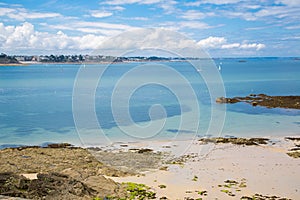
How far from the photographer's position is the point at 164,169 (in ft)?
49.9

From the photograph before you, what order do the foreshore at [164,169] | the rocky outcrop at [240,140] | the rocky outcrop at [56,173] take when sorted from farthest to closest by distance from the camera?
the rocky outcrop at [240,140] → the foreshore at [164,169] → the rocky outcrop at [56,173]

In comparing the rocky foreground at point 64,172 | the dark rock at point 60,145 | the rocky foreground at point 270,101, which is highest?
the rocky foreground at point 270,101

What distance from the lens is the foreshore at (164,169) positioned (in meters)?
11.9

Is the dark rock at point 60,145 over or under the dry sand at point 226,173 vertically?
under

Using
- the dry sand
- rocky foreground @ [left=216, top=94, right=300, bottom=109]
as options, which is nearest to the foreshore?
the dry sand

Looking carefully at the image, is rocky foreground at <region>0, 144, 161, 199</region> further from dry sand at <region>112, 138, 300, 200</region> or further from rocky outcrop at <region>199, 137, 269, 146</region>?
rocky outcrop at <region>199, 137, 269, 146</region>

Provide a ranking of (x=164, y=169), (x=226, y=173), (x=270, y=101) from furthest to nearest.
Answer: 1. (x=270, y=101)
2. (x=164, y=169)
3. (x=226, y=173)

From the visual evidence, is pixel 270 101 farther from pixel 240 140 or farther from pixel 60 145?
pixel 60 145

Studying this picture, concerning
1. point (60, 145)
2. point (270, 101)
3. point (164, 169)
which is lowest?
point (60, 145)

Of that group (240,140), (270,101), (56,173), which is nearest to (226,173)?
(240,140)

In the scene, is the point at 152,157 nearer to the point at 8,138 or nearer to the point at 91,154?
the point at 91,154

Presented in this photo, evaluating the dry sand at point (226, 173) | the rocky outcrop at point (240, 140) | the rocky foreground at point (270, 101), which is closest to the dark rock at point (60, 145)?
the dry sand at point (226, 173)

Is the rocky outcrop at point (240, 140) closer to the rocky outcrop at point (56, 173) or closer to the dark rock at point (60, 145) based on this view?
the rocky outcrop at point (56, 173)

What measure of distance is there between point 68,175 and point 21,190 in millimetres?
2276
